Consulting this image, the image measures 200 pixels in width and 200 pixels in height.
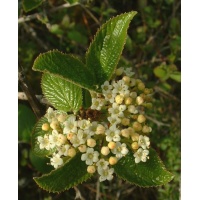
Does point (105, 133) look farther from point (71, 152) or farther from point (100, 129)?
point (71, 152)

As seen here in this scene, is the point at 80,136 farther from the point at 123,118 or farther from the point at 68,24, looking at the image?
the point at 68,24

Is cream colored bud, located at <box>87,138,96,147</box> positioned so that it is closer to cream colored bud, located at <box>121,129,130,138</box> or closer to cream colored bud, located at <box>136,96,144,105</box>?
cream colored bud, located at <box>121,129,130,138</box>

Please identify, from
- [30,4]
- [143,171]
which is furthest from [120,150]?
[30,4]

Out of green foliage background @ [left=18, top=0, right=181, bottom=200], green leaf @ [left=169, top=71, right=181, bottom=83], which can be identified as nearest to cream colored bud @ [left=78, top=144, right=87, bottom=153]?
green foliage background @ [left=18, top=0, right=181, bottom=200]

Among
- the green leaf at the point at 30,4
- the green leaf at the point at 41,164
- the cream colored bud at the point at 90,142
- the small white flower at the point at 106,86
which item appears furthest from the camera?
the green leaf at the point at 41,164

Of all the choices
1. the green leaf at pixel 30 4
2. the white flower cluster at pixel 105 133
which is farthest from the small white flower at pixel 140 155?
Result: the green leaf at pixel 30 4

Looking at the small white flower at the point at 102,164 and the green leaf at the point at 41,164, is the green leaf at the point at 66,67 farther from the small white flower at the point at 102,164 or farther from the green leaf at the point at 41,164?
the green leaf at the point at 41,164
